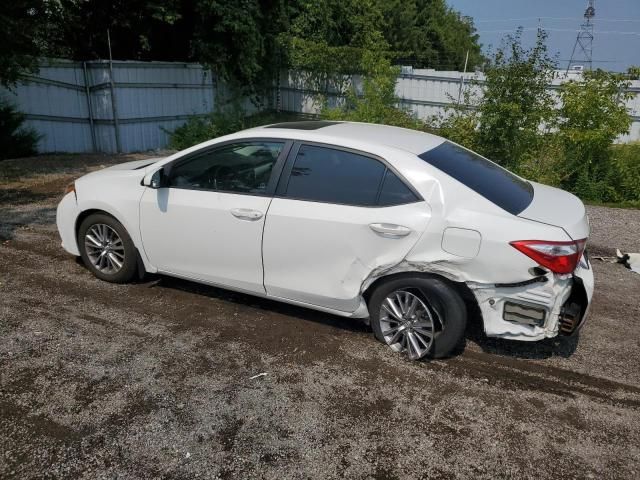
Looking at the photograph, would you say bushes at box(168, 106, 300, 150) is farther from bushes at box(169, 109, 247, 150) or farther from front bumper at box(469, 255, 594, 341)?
front bumper at box(469, 255, 594, 341)

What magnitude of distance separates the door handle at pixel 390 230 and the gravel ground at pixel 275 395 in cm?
98

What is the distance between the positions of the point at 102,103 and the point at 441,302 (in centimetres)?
1128

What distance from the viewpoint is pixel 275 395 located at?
139 inches

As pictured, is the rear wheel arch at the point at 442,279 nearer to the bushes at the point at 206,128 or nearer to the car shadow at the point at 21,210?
the car shadow at the point at 21,210

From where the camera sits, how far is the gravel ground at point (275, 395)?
9.78 feet

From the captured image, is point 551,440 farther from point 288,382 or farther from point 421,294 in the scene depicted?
point 288,382

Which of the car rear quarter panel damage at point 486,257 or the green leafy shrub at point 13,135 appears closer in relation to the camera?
the car rear quarter panel damage at point 486,257

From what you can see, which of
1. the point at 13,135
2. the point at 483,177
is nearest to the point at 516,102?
the point at 483,177

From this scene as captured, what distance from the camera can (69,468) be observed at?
113 inches

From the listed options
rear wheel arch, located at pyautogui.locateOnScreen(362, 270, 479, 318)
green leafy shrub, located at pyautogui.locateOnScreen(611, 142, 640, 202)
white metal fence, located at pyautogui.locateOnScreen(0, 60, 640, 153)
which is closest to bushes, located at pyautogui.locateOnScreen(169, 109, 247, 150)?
white metal fence, located at pyautogui.locateOnScreen(0, 60, 640, 153)

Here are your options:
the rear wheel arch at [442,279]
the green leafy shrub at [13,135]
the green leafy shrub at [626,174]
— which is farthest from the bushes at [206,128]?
the rear wheel arch at [442,279]

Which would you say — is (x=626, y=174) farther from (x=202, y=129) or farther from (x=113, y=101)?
(x=113, y=101)

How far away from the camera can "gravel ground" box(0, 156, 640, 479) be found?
2.98 metres

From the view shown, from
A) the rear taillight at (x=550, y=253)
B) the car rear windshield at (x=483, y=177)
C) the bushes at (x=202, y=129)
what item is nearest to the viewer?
the rear taillight at (x=550, y=253)
